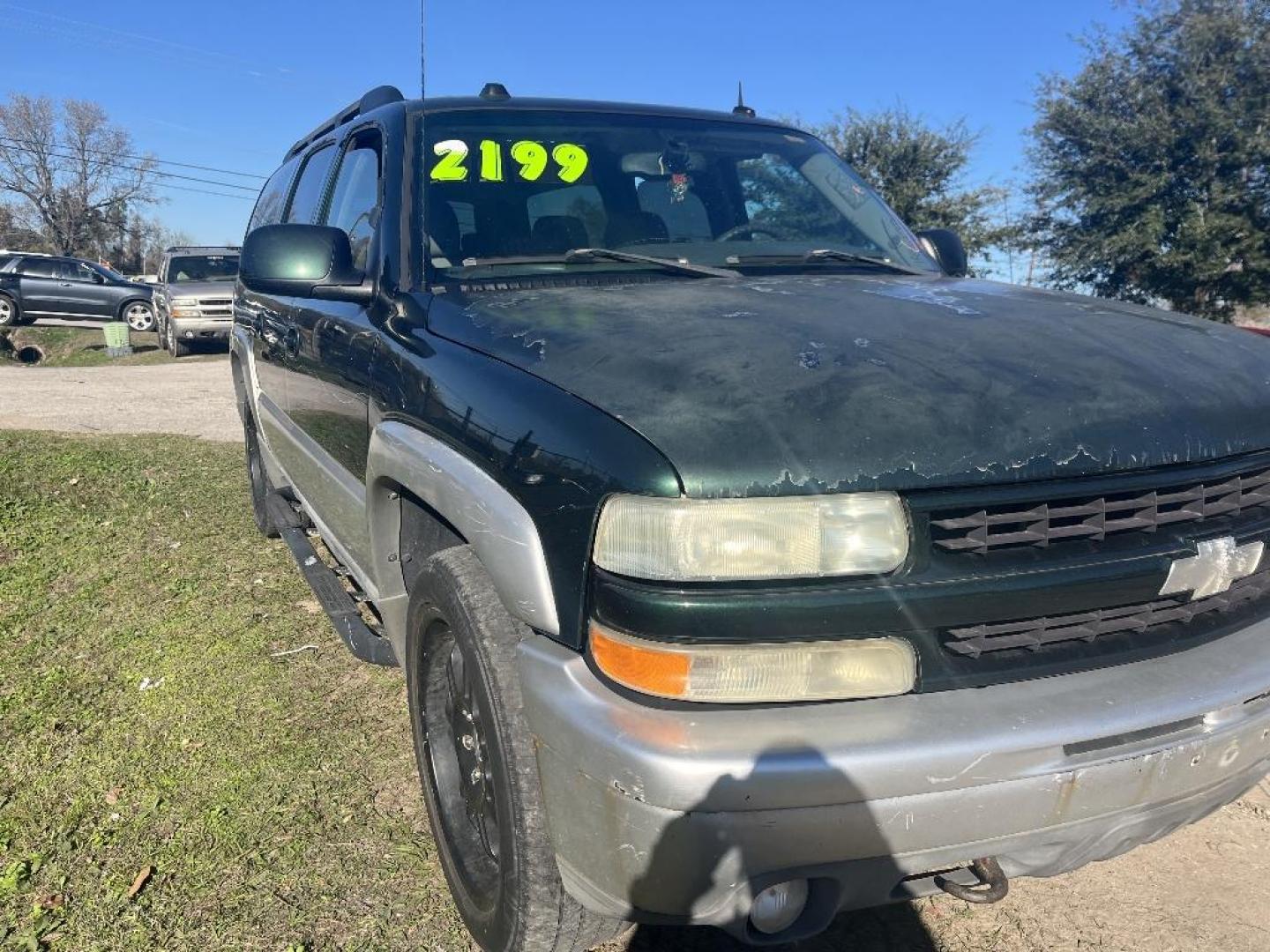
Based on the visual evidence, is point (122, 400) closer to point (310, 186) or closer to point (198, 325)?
point (198, 325)

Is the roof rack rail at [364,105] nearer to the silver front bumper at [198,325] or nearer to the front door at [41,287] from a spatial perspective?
the silver front bumper at [198,325]

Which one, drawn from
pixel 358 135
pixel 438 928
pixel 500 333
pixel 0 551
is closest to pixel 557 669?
pixel 500 333

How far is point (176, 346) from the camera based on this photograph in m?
17.6

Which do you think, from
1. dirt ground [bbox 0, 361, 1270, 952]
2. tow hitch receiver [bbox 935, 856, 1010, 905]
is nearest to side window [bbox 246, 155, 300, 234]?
dirt ground [bbox 0, 361, 1270, 952]

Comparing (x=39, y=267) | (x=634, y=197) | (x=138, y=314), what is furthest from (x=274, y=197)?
(x=39, y=267)

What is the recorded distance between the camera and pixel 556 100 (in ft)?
10.9

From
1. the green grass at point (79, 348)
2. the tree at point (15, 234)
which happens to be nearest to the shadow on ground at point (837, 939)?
the green grass at point (79, 348)

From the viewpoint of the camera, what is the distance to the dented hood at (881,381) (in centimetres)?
166

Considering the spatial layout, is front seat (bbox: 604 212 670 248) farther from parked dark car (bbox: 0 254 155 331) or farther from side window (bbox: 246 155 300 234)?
parked dark car (bbox: 0 254 155 331)

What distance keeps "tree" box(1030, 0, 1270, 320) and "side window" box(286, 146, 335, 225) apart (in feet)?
57.7

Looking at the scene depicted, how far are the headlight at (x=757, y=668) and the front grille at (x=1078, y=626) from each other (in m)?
0.13

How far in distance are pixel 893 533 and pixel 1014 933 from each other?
1.31 m

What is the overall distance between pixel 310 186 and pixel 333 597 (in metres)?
1.85

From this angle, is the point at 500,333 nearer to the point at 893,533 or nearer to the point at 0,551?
the point at 893,533
